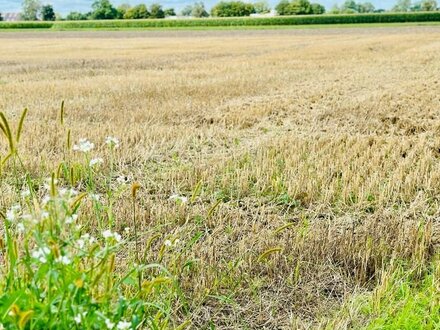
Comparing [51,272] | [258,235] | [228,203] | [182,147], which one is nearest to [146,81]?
[182,147]

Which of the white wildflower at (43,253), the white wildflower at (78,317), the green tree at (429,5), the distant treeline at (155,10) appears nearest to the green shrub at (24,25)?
the distant treeline at (155,10)

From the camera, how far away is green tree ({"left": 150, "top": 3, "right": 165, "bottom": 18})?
127m

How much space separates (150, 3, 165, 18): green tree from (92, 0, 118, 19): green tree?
47.5 feet

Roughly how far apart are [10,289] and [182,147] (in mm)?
4692

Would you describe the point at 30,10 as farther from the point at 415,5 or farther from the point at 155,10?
the point at 415,5

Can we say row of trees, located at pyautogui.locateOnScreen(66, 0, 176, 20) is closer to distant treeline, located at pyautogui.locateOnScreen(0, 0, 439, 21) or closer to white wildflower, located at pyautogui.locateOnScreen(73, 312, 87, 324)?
distant treeline, located at pyautogui.locateOnScreen(0, 0, 439, 21)

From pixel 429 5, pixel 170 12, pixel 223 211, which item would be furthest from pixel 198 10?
pixel 223 211

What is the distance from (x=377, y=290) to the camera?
10.5 feet

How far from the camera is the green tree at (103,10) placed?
137913 millimetres

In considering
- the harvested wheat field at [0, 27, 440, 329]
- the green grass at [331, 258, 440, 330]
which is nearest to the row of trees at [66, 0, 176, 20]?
the harvested wheat field at [0, 27, 440, 329]

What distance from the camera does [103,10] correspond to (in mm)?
138500

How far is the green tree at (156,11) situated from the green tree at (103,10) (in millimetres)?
14465

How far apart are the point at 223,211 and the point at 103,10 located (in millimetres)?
141275

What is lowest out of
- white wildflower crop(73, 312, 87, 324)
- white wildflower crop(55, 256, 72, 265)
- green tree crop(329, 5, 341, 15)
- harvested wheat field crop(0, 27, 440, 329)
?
green tree crop(329, 5, 341, 15)
